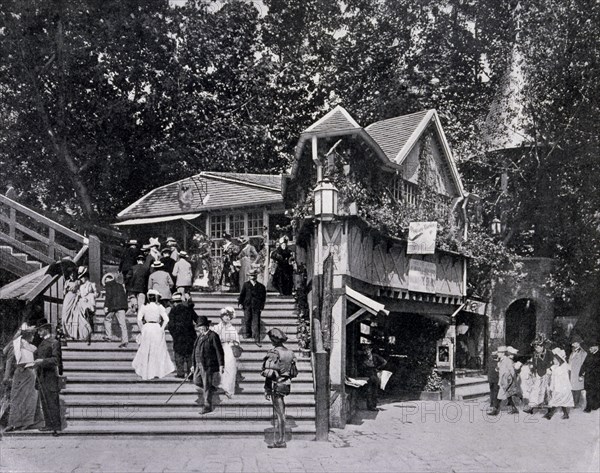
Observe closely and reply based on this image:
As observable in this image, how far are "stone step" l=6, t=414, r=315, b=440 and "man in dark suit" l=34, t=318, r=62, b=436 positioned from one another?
203 mm

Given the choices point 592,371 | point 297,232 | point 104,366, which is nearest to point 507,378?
point 592,371

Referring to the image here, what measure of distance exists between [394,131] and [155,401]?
1131 centimetres

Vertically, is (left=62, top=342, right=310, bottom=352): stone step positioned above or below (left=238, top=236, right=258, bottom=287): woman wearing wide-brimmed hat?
below

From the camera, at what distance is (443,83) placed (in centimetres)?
2128

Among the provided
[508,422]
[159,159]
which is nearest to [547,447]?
[508,422]

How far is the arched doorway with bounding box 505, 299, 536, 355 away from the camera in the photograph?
83.1 ft

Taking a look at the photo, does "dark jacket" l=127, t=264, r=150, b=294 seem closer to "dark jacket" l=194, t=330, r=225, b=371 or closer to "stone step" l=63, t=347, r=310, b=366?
"stone step" l=63, t=347, r=310, b=366

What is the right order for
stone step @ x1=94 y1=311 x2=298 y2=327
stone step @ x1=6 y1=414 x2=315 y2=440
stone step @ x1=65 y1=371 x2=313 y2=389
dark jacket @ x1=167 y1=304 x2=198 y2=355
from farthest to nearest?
stone step @ x1=94 y1=311 x2=298 y2=327, dark jacket @ x1=167 y1=304 x2=198 y2=355, stone step @ x1=65 y1=371 x2=313 y2=389, stone step @ x1=6 y1=414 x2=315 y2=440

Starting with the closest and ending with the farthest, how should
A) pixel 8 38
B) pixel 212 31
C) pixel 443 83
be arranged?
pixel 8 38 → pixel 212 31 → pixel 443 83

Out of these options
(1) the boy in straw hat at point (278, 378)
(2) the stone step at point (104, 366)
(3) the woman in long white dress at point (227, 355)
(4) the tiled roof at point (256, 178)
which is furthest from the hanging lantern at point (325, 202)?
(4) the tiled roof at point (256, 178)

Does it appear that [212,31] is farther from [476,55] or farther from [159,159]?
[476,55]

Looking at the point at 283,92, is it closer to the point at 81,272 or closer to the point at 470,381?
the point at 81,272

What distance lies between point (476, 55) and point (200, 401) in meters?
12.7

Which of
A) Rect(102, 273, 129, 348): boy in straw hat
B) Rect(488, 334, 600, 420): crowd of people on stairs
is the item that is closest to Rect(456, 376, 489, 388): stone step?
Rect(488, 334, 600, 420): crowd of people on stairs
